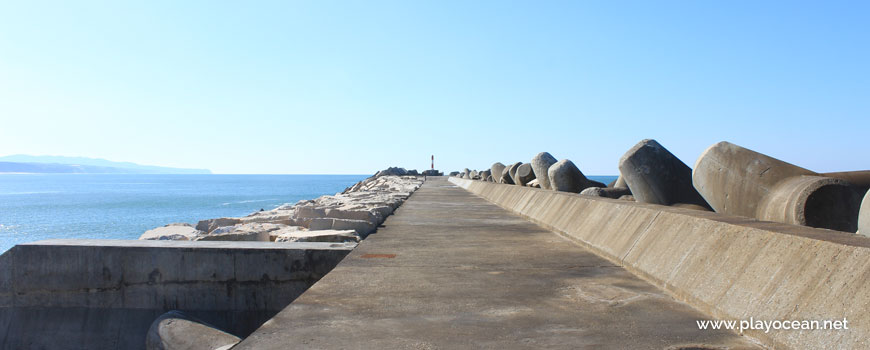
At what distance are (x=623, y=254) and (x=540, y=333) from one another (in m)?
1.75

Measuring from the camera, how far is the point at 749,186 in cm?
475

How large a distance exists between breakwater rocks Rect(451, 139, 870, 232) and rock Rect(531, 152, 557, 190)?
5897 millimetres

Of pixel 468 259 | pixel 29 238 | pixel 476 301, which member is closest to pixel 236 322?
pixel 468 259

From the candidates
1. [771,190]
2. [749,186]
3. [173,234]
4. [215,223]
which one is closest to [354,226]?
[173,234]

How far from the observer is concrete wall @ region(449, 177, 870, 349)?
2027 millimetres

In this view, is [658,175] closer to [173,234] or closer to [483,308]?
[483,308]

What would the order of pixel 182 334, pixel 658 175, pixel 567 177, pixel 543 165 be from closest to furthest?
pixel 182 334
pixel 658 175
pixel 567 177
pixel 543 165

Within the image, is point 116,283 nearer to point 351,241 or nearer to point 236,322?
point 236,322

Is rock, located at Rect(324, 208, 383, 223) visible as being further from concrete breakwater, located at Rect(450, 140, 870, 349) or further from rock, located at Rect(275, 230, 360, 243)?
concrete breakwater, located at Rect(450, 140, 870, 349)

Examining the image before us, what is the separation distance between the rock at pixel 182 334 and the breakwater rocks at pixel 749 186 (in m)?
3.81

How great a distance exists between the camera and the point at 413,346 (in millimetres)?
2318

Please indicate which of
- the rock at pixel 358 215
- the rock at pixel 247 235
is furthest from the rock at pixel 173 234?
the rock at pixel 358 215

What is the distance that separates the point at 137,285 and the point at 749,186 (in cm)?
486

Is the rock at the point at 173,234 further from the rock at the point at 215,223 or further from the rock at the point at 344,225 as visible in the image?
the rock at the point at 344,225
